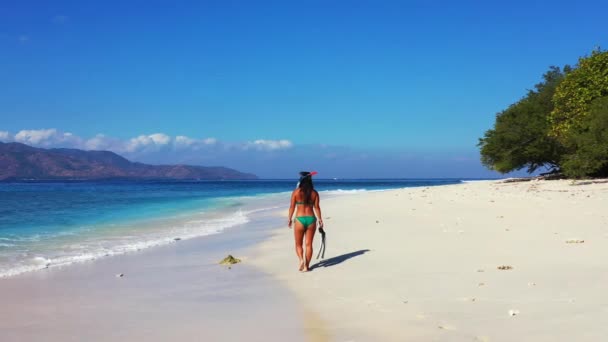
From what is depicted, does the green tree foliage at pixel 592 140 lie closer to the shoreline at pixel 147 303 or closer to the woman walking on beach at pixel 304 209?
the woman walking on beach at pixel 304 209

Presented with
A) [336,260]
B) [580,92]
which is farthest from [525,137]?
[336,260]

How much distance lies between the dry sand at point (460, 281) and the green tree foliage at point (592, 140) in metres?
16.9

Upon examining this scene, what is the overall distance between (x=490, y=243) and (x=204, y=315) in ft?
19.7

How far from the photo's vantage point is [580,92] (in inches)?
1171

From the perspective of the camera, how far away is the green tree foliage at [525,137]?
37312 millimetres

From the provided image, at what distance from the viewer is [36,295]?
691 centimetres

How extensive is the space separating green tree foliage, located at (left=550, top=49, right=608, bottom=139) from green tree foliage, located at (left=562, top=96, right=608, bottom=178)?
2.09 ft

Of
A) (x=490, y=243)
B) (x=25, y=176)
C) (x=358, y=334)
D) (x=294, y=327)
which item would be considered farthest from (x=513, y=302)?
(x=25, y=176)

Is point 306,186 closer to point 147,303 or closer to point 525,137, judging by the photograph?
point 147,303

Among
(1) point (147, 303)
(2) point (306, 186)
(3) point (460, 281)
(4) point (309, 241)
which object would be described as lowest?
(1) point (147, 303)

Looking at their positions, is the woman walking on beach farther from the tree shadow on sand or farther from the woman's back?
the tree shadow on sand

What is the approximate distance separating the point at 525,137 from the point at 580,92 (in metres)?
8.37

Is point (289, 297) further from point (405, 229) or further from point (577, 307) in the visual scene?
point (405, 229)

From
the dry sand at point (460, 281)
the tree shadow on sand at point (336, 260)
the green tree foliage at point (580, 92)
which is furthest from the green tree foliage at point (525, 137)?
the tree shadow on sand at point (336, 260)
